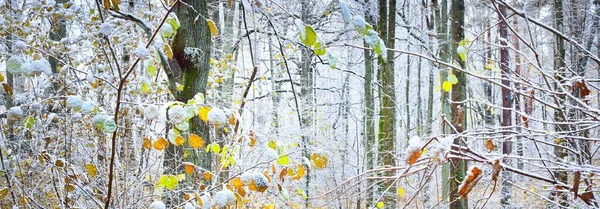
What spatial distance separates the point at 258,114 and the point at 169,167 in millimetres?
7359

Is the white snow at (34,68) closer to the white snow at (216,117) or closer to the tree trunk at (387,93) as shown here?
the white snow at (216,117)

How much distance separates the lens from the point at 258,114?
11.1m

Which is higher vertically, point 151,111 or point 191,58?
point 191,58

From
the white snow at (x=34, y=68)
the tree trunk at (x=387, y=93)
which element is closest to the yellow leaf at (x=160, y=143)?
the white snow at (x=34, y=68)

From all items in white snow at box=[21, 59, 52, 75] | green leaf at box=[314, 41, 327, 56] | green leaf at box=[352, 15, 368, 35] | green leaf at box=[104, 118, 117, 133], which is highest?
green leaf at box=[352, 15, 368, 35]

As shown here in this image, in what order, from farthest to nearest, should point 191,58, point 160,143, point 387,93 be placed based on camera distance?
point 387,93 → point 191,58 → point 160,143

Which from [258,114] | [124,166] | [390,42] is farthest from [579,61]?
[124,166]

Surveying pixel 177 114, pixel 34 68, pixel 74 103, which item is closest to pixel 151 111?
pixel 177 114

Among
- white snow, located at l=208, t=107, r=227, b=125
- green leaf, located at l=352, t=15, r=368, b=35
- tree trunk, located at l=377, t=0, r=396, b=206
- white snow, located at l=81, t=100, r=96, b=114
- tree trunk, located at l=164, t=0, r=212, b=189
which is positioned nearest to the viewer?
green leaf, located at l=352, t=15, r=368, b=35

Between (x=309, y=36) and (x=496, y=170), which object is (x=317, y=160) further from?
(x=496, y=170)

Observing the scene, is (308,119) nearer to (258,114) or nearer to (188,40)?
(258,114)

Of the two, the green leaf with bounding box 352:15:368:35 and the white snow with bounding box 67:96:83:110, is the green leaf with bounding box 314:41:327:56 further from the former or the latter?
the white snow with bounding box 67:96:83:110

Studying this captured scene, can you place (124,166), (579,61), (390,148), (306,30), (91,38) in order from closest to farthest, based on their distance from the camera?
(306,30) → (124,166) → (91,38) → (390,148) → (579,61)

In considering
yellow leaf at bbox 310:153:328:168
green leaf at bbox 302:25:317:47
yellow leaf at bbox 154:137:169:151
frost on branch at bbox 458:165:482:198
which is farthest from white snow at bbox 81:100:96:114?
frost on branch at bbox 458:165:482:198
